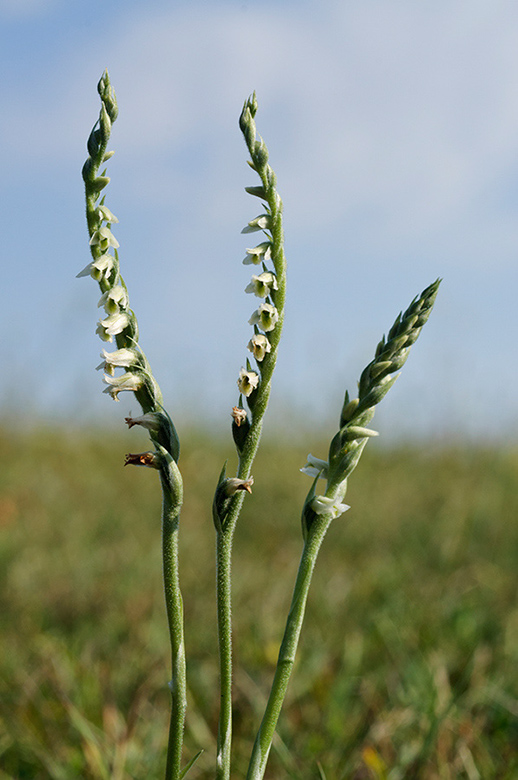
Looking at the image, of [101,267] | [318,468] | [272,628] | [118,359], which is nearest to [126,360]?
[118,359]

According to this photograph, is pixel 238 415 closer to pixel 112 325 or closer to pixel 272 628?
pixel 112 325

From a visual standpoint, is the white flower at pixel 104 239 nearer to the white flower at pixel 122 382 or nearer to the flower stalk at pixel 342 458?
the white flower at pixel 122 382

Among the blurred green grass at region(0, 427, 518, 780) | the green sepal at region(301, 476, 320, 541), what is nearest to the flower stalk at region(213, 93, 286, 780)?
the green sepal at region(301, 476, 320, 541)

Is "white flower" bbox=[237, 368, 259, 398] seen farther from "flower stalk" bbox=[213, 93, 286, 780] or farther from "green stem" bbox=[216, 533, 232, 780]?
"green stem" bbox=[216, 533, 232, 780]

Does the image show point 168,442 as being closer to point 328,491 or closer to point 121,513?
point 328,491

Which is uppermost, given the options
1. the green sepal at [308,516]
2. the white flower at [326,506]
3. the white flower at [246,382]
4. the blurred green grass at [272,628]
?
the white flower at [246,382]

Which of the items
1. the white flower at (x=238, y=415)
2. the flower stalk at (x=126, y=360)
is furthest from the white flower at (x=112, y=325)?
the white flower at (x=238, y=415)
